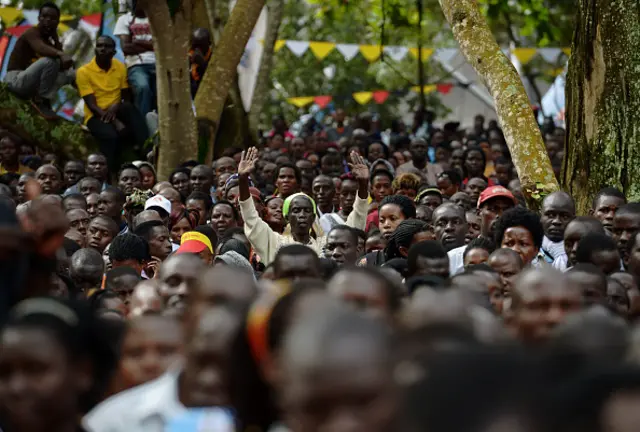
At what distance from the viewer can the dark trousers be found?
14070 mm

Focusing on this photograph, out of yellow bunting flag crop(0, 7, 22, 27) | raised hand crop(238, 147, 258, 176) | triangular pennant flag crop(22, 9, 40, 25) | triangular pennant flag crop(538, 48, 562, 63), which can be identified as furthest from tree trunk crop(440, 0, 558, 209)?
triangular pennant flag crop(538, 48, 562, 63)

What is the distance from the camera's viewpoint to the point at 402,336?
11.7ft

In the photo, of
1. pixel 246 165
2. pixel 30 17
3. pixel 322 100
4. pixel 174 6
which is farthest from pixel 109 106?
pixel 322 100

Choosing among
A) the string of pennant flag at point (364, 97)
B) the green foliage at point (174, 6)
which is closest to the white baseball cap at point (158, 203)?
the green foliage at point (174, 6)

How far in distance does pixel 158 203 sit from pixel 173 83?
2.75 metres

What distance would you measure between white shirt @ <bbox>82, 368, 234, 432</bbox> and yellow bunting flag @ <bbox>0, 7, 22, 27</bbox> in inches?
573

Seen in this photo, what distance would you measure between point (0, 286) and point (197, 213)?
6.25 meters

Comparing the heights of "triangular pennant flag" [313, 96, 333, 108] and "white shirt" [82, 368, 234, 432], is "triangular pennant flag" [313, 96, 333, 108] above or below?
below

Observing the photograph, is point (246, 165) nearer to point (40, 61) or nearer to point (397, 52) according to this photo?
point (40, 61)

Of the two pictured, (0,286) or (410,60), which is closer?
(0,286)

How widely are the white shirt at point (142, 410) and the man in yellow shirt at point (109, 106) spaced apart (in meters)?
9.86

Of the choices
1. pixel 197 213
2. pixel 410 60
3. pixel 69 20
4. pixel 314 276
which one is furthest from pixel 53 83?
pixel 410 60

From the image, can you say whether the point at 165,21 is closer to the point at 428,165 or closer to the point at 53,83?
the point at 53,83

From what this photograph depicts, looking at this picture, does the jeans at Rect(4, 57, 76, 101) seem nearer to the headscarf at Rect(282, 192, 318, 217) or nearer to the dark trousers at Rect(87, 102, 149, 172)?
the dark trousers at Rect(87, 102, 149, 172)
